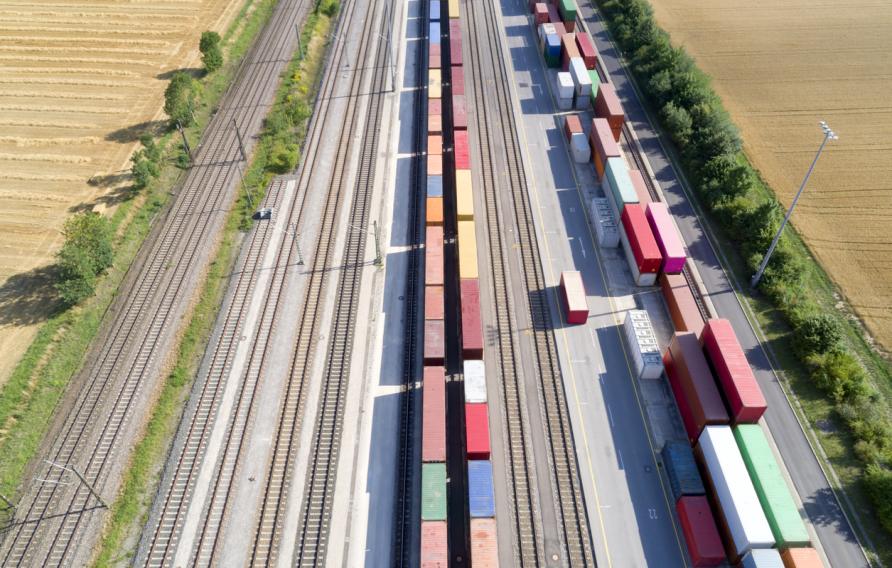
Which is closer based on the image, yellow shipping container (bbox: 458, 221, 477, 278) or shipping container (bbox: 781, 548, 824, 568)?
shipping container (bbox: 781, 548, 824, 568)

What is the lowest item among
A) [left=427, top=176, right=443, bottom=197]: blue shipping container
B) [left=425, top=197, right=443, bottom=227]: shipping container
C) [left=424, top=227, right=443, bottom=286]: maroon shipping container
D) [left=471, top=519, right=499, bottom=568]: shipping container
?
[left=471, top=519, right=499, bottom=568]: shipping container

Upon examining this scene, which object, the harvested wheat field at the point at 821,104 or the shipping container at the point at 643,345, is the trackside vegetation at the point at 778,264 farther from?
the shipping container at the point at 643,345

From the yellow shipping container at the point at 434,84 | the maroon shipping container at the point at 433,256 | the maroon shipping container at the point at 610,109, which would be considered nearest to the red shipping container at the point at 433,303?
the maroon shipping container at the point at 433,256

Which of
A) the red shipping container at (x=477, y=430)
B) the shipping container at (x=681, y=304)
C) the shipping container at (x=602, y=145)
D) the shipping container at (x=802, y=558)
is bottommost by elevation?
the shipping container at (x=802, y=558)

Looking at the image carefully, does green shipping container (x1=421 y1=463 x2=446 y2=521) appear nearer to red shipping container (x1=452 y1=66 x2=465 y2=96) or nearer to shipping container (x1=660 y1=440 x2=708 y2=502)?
shipping container (x1=660 y1=440 x2=708 y2=502)

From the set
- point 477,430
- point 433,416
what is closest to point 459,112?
point 433,416

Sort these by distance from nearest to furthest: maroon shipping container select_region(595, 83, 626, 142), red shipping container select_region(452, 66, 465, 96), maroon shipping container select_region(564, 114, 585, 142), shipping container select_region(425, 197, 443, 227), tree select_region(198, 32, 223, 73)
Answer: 1. shipping container select_region(425, 197, 443, 227)
2. maroon shipping container select_region(595, 83, 626, 142)
3. maroon shipping container select_region(564, 114, 585, 142)
4. red shipping container select_region(452, 66, 465, 96)
5. tree select_region(198, 32, 223, 73)

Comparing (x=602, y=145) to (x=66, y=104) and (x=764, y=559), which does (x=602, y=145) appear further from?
(x=66, y=104)

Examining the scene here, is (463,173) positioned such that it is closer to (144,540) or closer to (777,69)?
(144,540)

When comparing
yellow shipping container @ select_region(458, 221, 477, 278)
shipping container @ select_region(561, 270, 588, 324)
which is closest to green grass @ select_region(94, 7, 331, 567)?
yellow shipping container @ select_region(458, 221, 477, 278)
